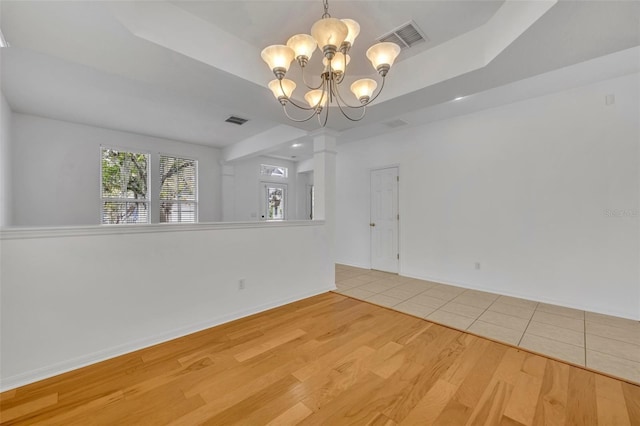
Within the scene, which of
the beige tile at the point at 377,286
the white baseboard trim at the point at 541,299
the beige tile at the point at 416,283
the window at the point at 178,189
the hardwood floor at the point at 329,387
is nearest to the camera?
the hardwood floor at the point at 329,387

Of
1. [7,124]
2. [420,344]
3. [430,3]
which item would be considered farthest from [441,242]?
[7,124]

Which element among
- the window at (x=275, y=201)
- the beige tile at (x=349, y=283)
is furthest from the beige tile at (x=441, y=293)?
the window at (x=275, y=201)

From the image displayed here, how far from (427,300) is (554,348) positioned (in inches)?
54.6

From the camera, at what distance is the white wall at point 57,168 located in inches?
160

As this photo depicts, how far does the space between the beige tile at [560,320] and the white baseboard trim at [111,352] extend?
10.6 feet

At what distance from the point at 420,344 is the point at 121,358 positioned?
266 centimetres

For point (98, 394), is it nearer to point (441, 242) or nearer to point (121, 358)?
point (121, 358)

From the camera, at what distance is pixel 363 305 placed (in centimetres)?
338

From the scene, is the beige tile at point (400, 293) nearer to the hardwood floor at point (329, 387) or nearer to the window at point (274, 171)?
the hardwood floor at point (329, 387)

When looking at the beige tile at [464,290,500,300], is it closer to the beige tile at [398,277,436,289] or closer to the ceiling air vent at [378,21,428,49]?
the beige tile at [398,277,436,289]

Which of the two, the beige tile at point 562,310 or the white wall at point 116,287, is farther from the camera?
the beige tile at point 562,310

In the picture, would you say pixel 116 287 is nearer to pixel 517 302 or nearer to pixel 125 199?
pixel 125 199

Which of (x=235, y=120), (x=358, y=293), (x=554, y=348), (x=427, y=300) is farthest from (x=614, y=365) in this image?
(x=235, y=120)

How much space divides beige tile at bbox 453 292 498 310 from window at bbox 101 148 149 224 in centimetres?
601
